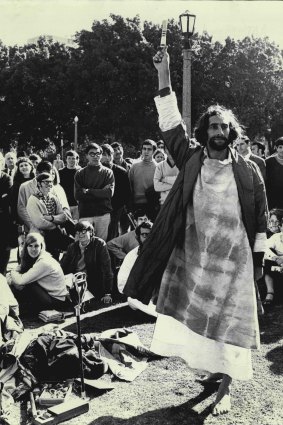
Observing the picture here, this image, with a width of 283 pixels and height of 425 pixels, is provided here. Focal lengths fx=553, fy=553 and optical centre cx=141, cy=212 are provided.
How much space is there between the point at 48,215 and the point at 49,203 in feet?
0.58

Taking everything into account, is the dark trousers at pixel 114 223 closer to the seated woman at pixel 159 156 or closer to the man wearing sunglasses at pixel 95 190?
the man wearing sunglasses at pixel 95 190

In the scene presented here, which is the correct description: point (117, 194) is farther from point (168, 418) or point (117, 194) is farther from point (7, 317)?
point (168, 418)

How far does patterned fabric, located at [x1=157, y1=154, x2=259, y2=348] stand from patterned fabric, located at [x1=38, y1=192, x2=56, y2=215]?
4.04 meters

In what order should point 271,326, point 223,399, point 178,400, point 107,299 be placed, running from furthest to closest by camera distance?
point 107,299, point 271,326, point 178,400, point 223,399

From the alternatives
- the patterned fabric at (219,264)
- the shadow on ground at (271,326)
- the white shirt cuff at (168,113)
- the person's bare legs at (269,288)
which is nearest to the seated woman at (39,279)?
the shadow on ground at (271,326)

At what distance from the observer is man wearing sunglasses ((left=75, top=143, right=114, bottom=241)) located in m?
7.91

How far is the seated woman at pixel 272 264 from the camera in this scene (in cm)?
694

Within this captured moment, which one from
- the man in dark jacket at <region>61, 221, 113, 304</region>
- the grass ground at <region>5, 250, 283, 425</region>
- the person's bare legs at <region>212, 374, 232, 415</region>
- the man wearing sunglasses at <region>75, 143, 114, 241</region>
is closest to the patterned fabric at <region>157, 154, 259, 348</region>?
the person's bare legs at <region>212, 374, 232, 415</region>

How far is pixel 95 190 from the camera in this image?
7.85 m

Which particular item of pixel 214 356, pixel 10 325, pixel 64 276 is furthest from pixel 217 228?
pixel 64 276

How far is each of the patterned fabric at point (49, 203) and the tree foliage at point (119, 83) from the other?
2369 centimetres

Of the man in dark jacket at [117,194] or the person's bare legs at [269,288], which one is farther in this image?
the man in dark jacket at [117,194]

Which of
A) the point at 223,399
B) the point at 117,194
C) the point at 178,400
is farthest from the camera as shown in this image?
the point at 117,194

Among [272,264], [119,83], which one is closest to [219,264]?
[272,264]
